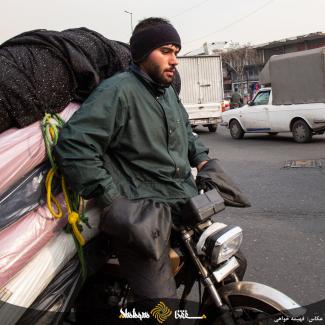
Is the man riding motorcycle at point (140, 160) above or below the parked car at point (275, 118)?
above

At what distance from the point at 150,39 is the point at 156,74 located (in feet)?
0.57

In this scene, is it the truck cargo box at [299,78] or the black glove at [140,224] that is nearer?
the black glove at [140,224]

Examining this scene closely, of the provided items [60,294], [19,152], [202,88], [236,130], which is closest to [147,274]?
[60,294]

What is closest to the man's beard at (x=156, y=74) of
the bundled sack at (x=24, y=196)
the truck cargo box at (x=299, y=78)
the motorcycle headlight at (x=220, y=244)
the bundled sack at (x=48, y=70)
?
the bundled sack at (x=48, y=70)

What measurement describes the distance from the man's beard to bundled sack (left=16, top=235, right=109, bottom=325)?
901mm

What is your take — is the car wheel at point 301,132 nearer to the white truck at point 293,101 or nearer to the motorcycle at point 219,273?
the white truck at point 293,101

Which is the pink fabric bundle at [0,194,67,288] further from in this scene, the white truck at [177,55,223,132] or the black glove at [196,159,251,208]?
the white truck at [177,55,223,132]

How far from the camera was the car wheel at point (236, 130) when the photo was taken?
1429 cm

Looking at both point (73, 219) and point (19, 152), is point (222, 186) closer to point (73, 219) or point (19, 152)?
point (73, 219)

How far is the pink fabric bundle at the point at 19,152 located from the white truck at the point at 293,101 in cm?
Result: 1079

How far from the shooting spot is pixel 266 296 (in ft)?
6.47

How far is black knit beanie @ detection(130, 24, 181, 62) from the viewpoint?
219 centimetres

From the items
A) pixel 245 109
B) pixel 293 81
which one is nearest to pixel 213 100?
pixel 245 109

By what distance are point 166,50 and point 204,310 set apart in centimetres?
130
